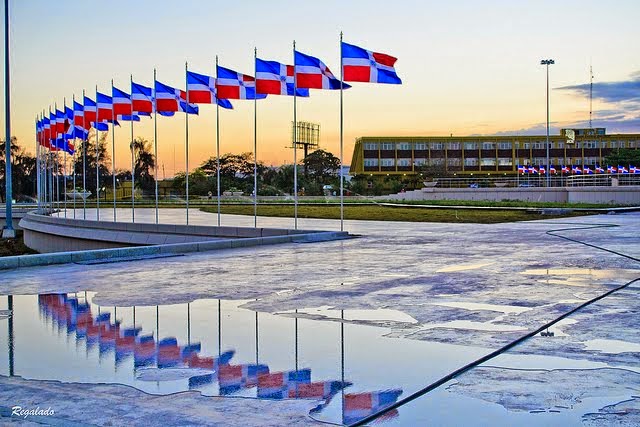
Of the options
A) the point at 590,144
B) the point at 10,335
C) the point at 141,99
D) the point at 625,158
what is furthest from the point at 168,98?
the point at 590,144

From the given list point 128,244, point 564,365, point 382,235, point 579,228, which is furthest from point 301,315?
point 128,244

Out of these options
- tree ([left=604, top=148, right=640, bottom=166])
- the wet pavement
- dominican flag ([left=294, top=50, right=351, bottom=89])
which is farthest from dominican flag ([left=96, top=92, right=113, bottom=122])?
tree ([left=604, top=148, right=640, bottom=166])

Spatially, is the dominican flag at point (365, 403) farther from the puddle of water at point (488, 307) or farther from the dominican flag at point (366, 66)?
the dominican flag at point (366, 66)

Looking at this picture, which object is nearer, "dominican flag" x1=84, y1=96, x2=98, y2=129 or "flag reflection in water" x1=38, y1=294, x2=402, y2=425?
"flag reflection in water" x1=38, y1=294, x2=402, y2=425

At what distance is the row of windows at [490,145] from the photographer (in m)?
140

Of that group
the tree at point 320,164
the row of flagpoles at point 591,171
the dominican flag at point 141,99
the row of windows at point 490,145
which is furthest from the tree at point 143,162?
the dominican flag at point 141,99

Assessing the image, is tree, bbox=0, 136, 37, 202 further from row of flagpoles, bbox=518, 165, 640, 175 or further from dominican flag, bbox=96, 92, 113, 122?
dominican flag, bbox=96, 92, 113, 122

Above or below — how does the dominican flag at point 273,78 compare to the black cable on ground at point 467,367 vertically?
above

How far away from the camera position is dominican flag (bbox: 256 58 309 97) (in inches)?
1169

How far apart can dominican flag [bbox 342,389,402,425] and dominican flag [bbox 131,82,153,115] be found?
33970 millimetres

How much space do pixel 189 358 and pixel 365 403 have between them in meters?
2.35

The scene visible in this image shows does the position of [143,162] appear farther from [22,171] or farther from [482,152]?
[482,152]

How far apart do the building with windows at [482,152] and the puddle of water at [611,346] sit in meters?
131

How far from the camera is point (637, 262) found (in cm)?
1598
